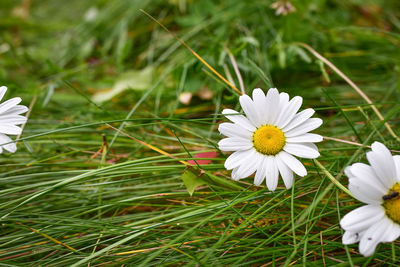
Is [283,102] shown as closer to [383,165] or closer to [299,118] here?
[299,118]

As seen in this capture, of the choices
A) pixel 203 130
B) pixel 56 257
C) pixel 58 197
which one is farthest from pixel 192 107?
pixel 56 257

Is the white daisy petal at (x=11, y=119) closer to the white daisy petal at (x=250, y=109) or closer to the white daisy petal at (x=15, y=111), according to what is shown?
the white daisy petal at (x=15, y=111)

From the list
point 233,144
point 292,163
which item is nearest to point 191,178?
point 233,144

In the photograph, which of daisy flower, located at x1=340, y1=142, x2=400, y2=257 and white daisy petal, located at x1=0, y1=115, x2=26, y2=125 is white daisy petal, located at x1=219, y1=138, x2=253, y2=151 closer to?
daisy flower, located at x1=340, y1=142, x2=400, y2=257

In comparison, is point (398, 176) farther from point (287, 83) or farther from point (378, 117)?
point (287, 83)

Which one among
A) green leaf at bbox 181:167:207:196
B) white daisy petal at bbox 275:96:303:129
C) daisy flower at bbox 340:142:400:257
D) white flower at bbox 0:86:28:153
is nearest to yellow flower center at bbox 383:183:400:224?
daisy flower at bbox 340:142:400:257

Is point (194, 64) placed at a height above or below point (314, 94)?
above
